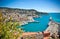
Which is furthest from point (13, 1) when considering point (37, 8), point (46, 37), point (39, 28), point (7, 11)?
point (46, 37)

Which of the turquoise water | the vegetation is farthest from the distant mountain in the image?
the vegetation

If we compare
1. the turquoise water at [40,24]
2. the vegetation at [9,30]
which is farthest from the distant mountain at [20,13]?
the vegetation at [9,30]

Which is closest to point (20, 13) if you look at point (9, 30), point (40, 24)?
point (40, 24)

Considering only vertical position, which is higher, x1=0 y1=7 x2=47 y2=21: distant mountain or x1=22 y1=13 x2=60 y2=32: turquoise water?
x1=0 y1=7 x2=47 y2=21: distant mountain

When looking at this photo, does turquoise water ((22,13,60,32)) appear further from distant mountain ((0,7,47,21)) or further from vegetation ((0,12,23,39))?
vegetation ((0,12,23,39))

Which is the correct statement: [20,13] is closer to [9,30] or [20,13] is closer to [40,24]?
[40,24]

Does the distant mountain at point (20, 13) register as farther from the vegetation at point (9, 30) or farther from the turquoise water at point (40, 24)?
the vegetation at point (9, 30)
